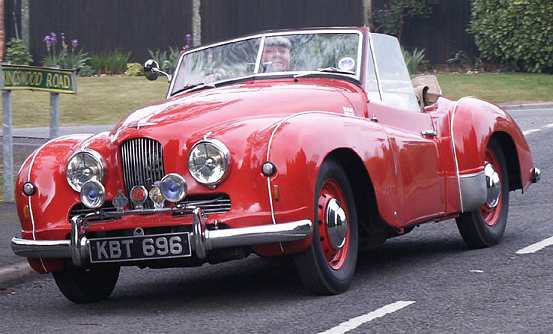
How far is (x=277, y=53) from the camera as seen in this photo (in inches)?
368

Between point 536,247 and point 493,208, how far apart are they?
2.11 ft

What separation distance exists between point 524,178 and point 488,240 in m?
0.83

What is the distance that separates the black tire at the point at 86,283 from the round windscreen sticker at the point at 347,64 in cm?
204

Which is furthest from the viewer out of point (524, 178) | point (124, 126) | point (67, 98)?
point (67, 98)

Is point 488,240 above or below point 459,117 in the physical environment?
below

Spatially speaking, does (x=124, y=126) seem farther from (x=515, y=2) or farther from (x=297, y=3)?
(x=297, y=3)

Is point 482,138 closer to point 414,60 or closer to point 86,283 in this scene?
point 86,283

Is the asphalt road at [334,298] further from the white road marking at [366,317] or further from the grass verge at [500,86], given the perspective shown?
the grass verge at [500,86]

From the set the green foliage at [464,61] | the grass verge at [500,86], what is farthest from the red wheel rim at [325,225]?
the green foliage at [464,61]

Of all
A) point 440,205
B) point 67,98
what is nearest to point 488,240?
point 440,205

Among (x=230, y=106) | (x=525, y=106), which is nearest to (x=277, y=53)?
(x=230, y=106)

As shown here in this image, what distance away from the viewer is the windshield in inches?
365

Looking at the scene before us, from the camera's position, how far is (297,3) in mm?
30875

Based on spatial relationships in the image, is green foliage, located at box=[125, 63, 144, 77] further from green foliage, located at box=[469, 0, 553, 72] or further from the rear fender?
the rear fender
